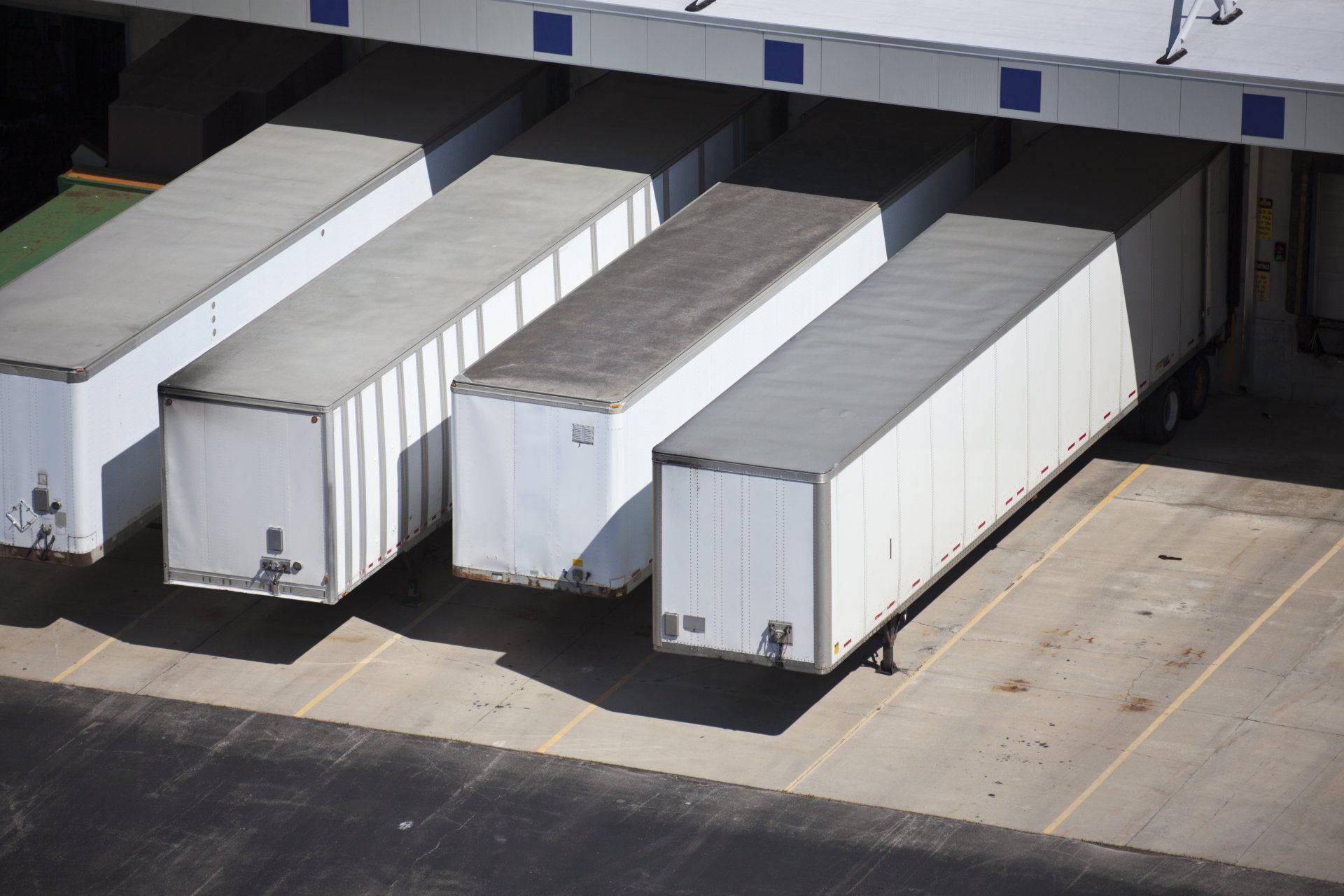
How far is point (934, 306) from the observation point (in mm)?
27422

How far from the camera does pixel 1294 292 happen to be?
3288cm

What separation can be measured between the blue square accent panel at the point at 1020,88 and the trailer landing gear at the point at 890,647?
719 centimetres

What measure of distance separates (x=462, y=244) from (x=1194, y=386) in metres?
10.6

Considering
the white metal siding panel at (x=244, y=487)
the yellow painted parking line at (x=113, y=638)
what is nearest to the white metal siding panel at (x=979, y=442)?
the white metal siding panel at (x=244, y=487)

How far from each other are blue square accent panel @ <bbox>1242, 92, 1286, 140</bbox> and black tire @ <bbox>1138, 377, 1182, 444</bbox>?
441 cm

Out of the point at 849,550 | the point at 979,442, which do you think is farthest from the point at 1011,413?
the point at 849,550

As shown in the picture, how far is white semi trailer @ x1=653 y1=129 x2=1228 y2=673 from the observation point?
2405cm

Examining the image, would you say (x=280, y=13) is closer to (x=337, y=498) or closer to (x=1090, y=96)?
(x=337, y=498)

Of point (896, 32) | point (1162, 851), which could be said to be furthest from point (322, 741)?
point (896, 32)

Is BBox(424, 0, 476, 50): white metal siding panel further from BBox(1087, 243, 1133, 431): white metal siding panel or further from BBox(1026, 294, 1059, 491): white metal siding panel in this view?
BBox(1026, 294, 1059, 491): white metal siding panel

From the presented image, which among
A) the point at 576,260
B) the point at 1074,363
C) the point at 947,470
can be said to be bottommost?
the point at 947,470

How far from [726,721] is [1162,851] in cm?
515

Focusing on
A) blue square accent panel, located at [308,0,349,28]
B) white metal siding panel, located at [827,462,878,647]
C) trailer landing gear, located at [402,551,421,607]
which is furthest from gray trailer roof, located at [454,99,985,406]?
blue square accent panel, located at [308,0,349,28]

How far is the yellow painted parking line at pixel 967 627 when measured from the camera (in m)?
24.8
